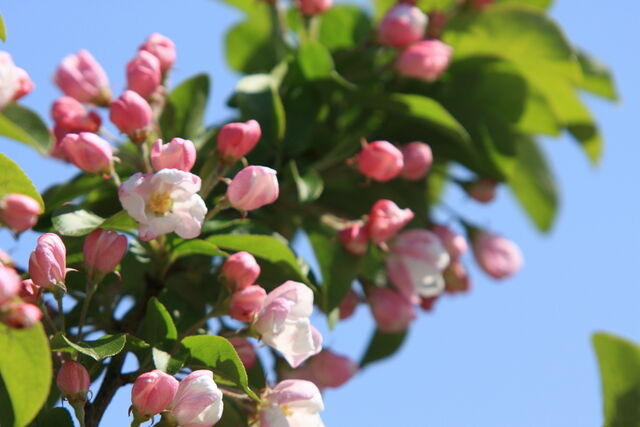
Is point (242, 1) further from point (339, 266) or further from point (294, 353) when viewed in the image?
point (294, 353)

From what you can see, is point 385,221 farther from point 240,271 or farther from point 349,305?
point 240,271

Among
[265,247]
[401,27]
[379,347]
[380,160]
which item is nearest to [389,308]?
[379,347]

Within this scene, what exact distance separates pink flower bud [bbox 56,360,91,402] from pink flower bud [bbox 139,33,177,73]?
2.33ft

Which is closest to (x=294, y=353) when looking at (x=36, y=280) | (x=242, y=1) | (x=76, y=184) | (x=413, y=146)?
(x=36, y=280)

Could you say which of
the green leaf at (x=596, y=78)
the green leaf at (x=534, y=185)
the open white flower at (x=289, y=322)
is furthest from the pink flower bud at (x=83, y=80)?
the green leaf at (x=596, y=78)

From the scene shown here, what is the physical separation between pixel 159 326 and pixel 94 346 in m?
0.16

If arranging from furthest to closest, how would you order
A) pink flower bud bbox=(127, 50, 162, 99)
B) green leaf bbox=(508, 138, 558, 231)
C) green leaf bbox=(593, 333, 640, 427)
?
green leaf bbox=(508, 138, 558, 231), pink flower bud bbox=(127, 50, 162, 99), green leaf bbox=(593, 333, 640, 427)

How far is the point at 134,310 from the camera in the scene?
1.81 meters

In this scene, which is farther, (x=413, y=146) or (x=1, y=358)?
(x=413, y=146)

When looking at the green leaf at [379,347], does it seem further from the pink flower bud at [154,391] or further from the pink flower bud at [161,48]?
the pink flower bud at [154,391]

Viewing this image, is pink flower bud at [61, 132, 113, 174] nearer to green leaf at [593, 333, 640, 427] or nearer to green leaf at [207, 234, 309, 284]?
green leaf at [207, 234, 309, 284]

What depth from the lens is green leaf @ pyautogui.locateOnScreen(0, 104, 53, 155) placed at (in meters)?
1.56

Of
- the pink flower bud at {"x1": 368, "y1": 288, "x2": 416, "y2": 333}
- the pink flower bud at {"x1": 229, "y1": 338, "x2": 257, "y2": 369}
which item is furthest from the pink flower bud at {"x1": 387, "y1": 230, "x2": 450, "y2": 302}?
the pink flower bud at {"x1": 229, "y1": 338, "x2": 257, "y2": 369}

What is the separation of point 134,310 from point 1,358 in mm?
460
